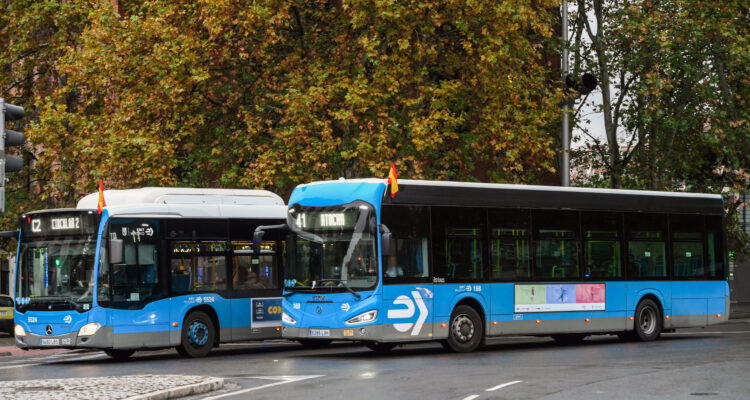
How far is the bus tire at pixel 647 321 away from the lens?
79.4 feet

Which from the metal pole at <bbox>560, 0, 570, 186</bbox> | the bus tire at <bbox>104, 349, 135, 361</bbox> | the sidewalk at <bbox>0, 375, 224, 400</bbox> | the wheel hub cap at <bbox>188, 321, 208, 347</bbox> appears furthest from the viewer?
the metal pole at <bbox>560, 0, 570, 186</bbox>

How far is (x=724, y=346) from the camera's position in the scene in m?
22.2

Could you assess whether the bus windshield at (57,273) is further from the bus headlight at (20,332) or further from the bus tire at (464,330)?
the bus tire at (464,330)

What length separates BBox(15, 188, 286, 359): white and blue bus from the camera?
20.3m

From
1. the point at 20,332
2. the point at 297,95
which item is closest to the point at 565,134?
the point at 297,95

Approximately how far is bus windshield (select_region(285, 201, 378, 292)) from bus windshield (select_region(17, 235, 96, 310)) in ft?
11.4

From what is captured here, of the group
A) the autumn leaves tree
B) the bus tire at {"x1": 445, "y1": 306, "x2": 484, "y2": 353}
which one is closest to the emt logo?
the bus tire at {"x1": 445, "y1": 306, "x2": 484, "y2": 353}

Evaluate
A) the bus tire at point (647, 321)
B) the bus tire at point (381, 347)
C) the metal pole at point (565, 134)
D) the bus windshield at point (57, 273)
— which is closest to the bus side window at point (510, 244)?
the bus tire at point (381, 347)

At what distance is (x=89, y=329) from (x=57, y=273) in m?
1.26

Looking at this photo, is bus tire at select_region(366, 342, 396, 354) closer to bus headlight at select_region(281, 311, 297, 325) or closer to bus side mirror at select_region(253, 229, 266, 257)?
bus headlight at select_region(281, 311, 297, 325)

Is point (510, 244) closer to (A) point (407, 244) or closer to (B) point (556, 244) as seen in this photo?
(B) point (556, 244)

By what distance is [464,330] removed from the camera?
829 inches

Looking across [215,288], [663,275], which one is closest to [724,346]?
[663,275]

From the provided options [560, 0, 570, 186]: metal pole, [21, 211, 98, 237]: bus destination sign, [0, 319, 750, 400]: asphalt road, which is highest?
[560, 0, 570, 186]: metal pole
